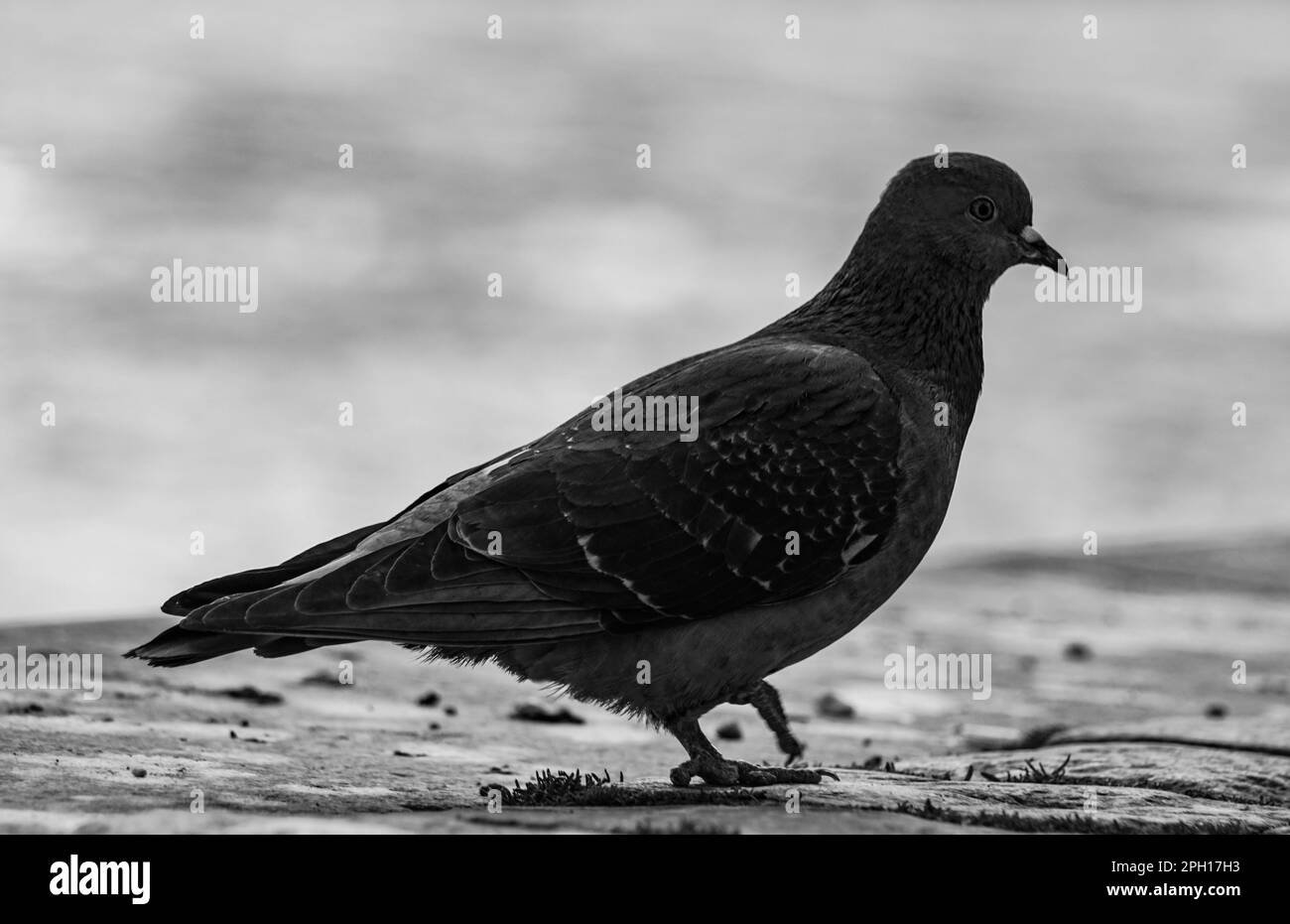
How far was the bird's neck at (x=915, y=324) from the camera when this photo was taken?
21.4ft

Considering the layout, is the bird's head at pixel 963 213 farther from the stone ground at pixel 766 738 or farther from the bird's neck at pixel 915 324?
the stone ground at pixel 766 738

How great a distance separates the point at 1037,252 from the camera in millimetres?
6773

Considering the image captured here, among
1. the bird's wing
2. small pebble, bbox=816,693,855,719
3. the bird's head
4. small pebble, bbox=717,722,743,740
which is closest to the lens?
the bird's wing

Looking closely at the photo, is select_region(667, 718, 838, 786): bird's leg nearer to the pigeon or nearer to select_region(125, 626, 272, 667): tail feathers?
the pigeon

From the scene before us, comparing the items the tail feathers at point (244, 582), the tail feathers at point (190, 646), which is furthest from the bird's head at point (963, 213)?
the tail feathers at point (190, 646)

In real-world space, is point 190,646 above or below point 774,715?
above

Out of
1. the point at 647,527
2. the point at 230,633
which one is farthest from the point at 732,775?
the point at 230,633

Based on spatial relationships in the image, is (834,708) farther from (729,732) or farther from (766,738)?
(729,732)

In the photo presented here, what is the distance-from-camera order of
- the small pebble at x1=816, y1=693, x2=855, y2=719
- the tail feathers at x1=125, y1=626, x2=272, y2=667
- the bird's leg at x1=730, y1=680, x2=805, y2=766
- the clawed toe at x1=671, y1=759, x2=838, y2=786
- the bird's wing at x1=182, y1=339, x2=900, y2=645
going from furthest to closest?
the small pebble at x1=816, y1=693, x2=855, y2=719 < the bird's leg at x1=730, y1=680, x2=805, y2=766 < the clawed toe at x1=671, y1=759, x2=838, y2=786 < the bird's wing at x1=182, y1=339, x2=900, y2=645 < the tail feathers at x1=125, y1=626, x2=272, y2=667

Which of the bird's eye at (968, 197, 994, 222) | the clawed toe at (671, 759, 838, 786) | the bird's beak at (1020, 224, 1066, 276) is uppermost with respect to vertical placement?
the bird's eye at (968, 197, 994, 222)

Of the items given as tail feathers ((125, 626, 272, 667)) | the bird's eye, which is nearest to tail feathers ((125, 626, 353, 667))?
tail feathers ((125, 626, 272, 667))

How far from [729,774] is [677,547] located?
0.82m

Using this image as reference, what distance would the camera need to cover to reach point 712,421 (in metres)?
6.13

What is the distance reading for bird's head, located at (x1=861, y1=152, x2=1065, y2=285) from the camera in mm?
6676
